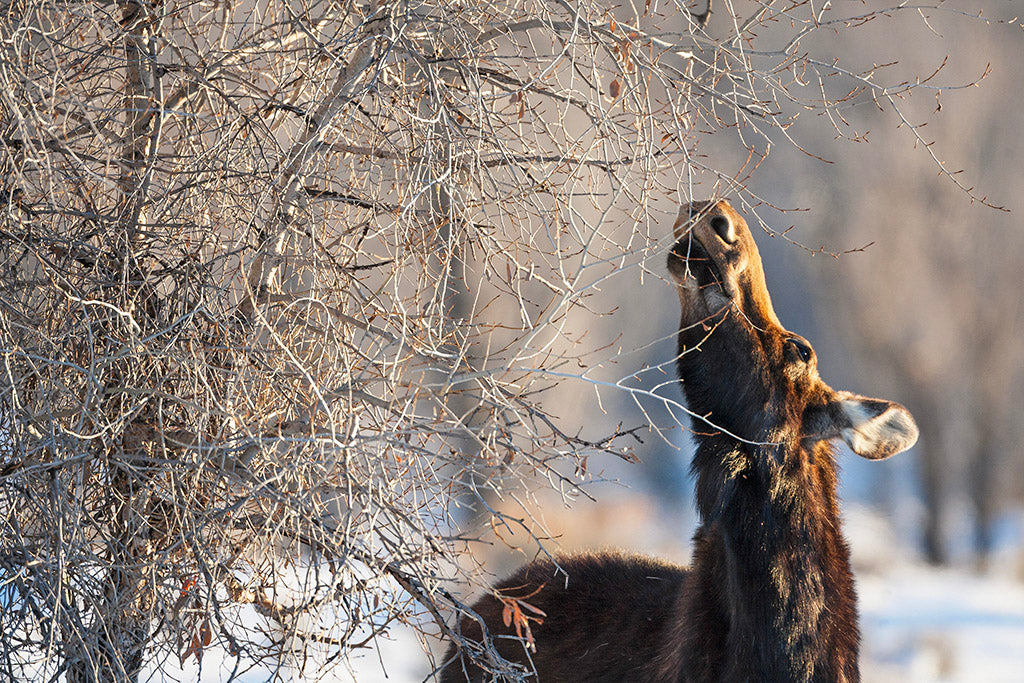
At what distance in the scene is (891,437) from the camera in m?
3.76

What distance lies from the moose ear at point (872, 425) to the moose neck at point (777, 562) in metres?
0.16

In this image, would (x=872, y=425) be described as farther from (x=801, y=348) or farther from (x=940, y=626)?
(x=940, y=626)

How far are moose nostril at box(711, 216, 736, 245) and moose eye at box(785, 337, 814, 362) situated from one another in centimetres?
44

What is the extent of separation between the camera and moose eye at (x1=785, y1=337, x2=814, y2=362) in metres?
3.80

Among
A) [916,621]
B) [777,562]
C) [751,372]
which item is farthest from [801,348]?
[916,621]

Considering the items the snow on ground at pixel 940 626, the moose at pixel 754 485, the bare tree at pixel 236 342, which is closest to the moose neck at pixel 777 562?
the moose at pixel 754 485

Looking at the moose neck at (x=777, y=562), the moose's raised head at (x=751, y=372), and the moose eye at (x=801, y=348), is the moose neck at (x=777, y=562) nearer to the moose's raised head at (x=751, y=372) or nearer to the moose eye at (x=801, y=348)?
the moose's raised head at (x=751, y=372)

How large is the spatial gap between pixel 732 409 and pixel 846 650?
0.92 metres

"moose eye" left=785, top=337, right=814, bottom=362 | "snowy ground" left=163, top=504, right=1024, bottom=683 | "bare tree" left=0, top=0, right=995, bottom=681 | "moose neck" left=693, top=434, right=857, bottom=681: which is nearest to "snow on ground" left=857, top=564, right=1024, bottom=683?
"snowy ground" left=163, top=504, right=1024, bottom=683

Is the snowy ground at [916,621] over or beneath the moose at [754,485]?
over

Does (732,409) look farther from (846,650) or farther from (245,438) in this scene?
(245,438)

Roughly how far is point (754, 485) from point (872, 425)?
1.62 ft

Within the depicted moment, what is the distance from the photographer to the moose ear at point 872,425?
3.72 m

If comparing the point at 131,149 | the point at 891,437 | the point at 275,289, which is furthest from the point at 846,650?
the point at 131,149
